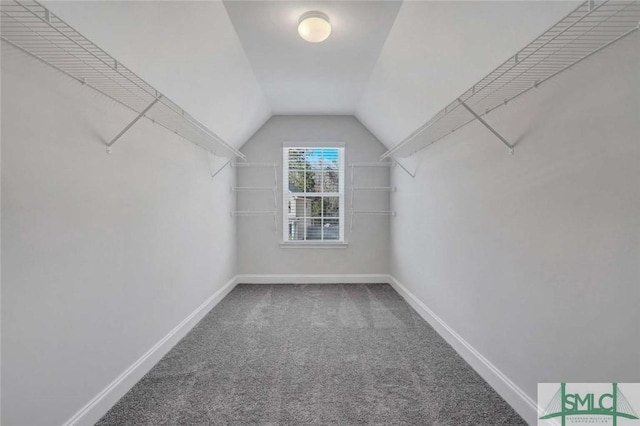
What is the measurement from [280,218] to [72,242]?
10.5ft

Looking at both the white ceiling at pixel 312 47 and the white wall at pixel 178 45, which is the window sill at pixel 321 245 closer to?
the white ceiling at pixel 312 47

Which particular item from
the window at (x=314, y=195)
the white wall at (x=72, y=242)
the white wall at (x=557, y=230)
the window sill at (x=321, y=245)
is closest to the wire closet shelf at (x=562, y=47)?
the white wall at (x=557, y=230)

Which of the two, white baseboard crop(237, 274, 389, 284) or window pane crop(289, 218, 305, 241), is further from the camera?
window pane crop(289, 218, 305, 241)

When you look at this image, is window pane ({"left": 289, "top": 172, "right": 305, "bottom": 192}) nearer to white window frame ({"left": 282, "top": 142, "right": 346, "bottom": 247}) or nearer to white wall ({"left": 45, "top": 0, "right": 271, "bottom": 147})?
white window frame ({"left": 282, "top": 142, "right": 346, "bottom": 247})

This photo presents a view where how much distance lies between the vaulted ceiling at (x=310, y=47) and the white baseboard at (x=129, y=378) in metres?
1.83

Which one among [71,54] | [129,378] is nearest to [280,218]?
[129,378]

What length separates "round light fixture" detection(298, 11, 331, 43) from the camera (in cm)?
212

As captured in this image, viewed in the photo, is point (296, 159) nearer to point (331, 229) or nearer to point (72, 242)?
point (331, 229)

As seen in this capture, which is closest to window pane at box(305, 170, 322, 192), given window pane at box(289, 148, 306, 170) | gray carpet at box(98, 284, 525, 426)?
window pane at box(289, 148, 306, 170)

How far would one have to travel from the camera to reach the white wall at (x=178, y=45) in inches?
59.2

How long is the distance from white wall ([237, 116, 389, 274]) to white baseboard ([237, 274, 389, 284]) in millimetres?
59

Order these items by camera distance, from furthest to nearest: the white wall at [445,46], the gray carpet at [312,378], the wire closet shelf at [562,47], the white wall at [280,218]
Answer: the white wall at [280,218] → the gray carpet at [312,378] → the white wall at [445,46] → the wire closet shelf at [562,47]

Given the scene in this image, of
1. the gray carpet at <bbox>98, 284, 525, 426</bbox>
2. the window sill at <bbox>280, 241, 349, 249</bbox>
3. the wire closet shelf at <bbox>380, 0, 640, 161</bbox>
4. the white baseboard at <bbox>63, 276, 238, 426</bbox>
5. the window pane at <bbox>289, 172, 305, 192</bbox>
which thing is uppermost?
the wire closet shelf at <bbox>380, 0, 640, 161</bbox>

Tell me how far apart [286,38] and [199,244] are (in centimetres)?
209
